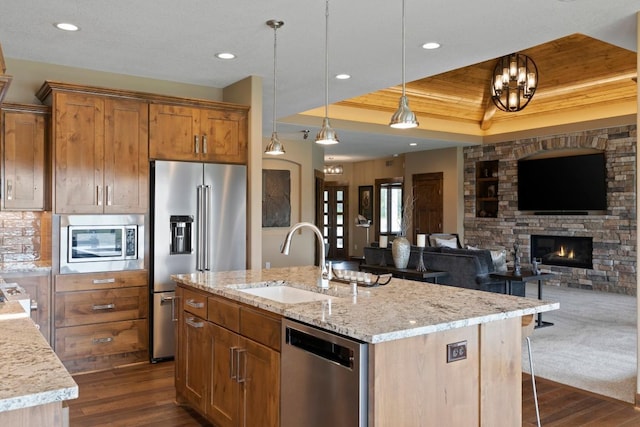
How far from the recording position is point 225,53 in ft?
14.6

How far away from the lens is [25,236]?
188 inches

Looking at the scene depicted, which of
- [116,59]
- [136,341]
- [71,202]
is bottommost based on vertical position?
[136,341]

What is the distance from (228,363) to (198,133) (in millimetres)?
2649

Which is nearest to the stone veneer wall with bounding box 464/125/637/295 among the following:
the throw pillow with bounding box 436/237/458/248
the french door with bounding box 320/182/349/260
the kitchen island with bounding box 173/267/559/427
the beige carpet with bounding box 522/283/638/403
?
the beige carpet with bounding box 522/283/638/403

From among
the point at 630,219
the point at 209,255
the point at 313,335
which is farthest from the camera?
the point at 630,219

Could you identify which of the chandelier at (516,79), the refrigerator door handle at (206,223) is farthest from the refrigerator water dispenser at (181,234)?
the chandelier at (516,79)

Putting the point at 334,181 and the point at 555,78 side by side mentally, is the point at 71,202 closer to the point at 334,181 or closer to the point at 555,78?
the point at 555,78

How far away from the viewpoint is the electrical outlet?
7.14 ft

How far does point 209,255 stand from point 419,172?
25.5 ft

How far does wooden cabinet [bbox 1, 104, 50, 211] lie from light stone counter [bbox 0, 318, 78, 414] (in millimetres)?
3036

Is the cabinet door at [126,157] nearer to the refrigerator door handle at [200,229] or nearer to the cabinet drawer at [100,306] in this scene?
the refrigerator door handle at [200,229]

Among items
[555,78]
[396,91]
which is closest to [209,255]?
[396,91]

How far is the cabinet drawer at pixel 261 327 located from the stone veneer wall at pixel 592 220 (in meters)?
7.45

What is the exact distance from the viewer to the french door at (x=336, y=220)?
14.4 meters
